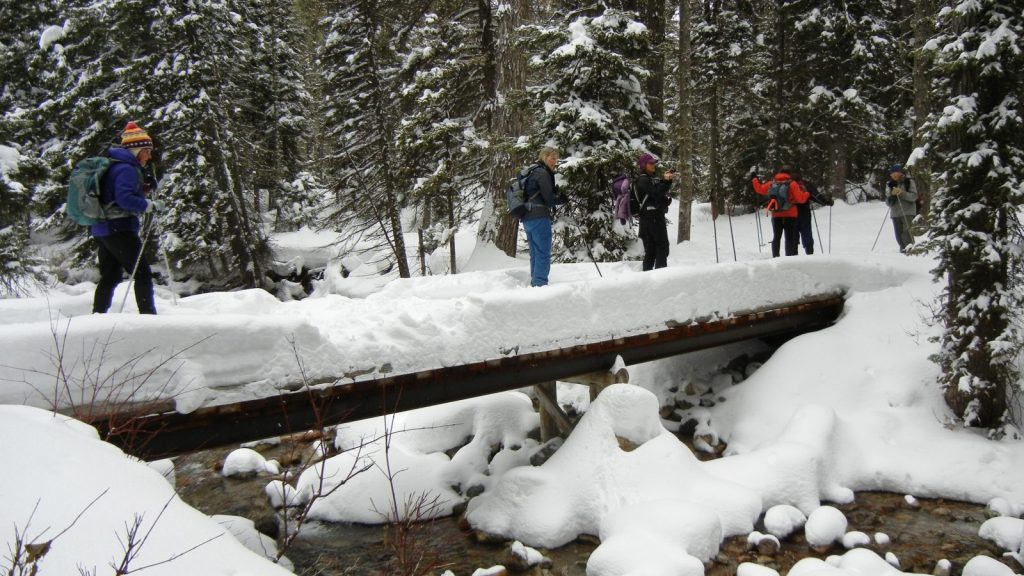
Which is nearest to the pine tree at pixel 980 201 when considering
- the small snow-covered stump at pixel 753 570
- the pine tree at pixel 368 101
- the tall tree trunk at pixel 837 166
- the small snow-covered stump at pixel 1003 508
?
the small snow-covered stump at pixel 1003 508

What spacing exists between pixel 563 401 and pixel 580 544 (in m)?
4.03

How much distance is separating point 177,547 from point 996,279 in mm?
7997

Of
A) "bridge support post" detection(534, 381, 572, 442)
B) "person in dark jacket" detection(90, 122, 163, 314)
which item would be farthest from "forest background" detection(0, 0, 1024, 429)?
"person in dark jacket" detection(90, 122, 163, 314)

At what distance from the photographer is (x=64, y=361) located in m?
4.03

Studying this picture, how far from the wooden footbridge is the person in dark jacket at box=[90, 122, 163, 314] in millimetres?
1728

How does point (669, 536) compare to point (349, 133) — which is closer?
point (669, 536)

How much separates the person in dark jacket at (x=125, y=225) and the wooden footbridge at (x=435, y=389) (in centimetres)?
173

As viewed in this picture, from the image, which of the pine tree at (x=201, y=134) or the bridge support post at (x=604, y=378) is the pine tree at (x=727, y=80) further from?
the pine tree at (x=201, y=134)

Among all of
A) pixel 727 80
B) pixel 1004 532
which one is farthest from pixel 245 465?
pixel 727 80

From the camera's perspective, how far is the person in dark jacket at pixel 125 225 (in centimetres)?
538

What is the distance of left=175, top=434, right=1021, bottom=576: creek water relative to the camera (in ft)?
18.0

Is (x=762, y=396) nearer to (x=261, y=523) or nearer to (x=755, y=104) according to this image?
(x=261, y=523)

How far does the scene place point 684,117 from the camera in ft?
51.5

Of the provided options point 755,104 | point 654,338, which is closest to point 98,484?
point 654,338
